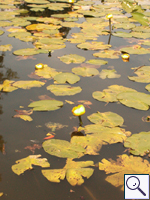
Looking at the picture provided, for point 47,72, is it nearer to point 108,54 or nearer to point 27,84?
point 27,84

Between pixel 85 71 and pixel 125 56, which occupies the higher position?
pixel 125 56

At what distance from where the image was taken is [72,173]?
154 centimetres

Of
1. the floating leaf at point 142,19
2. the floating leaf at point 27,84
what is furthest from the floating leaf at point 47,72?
the floating leaf at point 142,19

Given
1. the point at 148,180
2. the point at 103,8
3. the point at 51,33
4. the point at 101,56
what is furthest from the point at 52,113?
the point at 103,8

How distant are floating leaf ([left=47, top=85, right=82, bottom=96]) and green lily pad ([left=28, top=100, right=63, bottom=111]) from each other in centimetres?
18

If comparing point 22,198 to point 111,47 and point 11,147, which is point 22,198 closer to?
point 11,147

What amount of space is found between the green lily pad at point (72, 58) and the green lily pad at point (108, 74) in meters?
0.41

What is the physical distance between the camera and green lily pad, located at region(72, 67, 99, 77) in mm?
2848

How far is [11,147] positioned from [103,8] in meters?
5.35

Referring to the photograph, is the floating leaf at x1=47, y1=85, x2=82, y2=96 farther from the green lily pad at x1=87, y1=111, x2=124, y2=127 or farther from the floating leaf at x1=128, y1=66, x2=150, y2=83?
the floating leaf at x1=128, y1=66, x2=150, y2=83

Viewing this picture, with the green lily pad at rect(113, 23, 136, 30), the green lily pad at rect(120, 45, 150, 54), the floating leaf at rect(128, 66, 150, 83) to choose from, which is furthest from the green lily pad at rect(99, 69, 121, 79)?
the green lily pad at rect(113, 23, 136, 30)

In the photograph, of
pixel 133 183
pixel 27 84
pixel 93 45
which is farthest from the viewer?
pixel 93 45

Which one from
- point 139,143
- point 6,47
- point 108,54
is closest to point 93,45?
point 108,54

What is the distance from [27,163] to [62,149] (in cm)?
28
